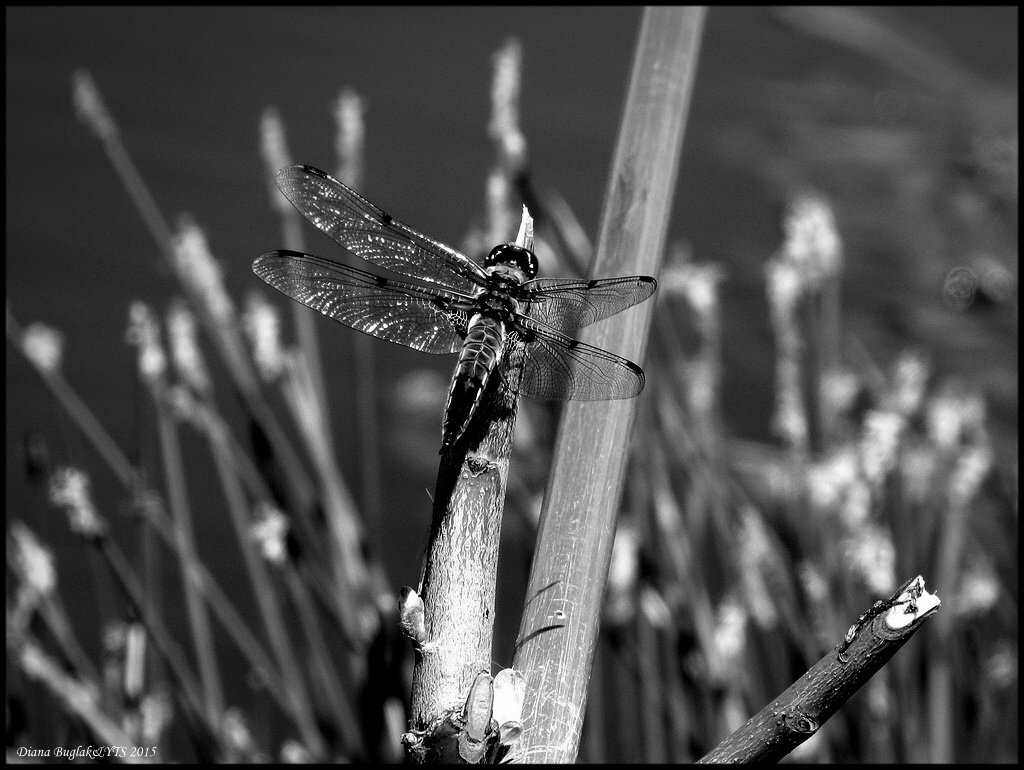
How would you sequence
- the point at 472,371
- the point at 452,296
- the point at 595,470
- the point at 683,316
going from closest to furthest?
1. the point at 595,470
2. the point at 472,371
3. the point at 452,296
4. the point at 683,316

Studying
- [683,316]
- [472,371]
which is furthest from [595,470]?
[683,316]

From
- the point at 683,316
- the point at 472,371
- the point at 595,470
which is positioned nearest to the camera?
the point at 595,470

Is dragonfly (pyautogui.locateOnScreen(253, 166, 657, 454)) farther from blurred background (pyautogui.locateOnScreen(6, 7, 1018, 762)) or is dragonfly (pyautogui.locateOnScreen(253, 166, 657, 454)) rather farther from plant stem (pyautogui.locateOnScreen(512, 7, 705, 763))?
blurred background (pyautogui.locateOnScreen(6, 7, 1018, 762))

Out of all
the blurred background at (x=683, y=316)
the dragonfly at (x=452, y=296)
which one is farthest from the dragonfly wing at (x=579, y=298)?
the blurred background at (x=683, y=316)

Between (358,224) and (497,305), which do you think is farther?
(358,224)

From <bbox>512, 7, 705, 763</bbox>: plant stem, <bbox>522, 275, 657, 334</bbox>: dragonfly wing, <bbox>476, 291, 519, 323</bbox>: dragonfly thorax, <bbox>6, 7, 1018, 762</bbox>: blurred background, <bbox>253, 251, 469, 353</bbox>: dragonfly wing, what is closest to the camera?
<bbox>512, 7, 705, 763</bbox>: plant stem

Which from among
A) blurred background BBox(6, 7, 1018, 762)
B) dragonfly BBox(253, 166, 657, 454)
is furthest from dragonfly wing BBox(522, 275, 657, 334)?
blurred background BBox(6, 7, 1018, 762)

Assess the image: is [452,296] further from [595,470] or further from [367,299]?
[595,470]
